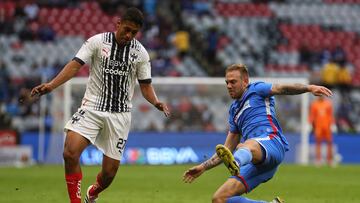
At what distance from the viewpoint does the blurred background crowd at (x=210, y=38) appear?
29.7 m

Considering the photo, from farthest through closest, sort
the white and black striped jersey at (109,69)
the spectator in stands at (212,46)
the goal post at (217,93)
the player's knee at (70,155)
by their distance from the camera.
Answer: the spectator in stands at (212,46)
the goal post at (217,93)
the white and black striped jersey at (109,69)
the player's knee at (70,155)

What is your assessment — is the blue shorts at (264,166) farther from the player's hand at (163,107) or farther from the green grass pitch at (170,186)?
the green grass pitch at (170,186)

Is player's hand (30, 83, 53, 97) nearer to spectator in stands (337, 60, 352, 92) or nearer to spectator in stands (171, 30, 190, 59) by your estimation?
spectator in stands (337, 60, 352, 92)

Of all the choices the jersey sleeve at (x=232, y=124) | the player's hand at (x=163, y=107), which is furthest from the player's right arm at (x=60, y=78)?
the jersey sleeve at (x=232, y=124)

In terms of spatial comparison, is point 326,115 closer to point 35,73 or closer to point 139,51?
point 35,73

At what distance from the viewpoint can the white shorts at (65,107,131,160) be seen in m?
9.82

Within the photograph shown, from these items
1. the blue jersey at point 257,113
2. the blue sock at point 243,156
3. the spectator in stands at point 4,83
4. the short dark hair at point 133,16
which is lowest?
the spectator in stands at point 4,83

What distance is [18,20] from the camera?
30.9m

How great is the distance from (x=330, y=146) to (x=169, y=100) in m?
5.07

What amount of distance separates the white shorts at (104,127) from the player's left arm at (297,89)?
2.14 m

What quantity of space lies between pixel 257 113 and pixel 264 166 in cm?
60

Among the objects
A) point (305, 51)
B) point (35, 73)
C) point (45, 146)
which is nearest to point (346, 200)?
point (45, 146)

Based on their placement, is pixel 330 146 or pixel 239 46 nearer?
pixel 330 146

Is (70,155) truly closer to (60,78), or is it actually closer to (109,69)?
(60,78)
